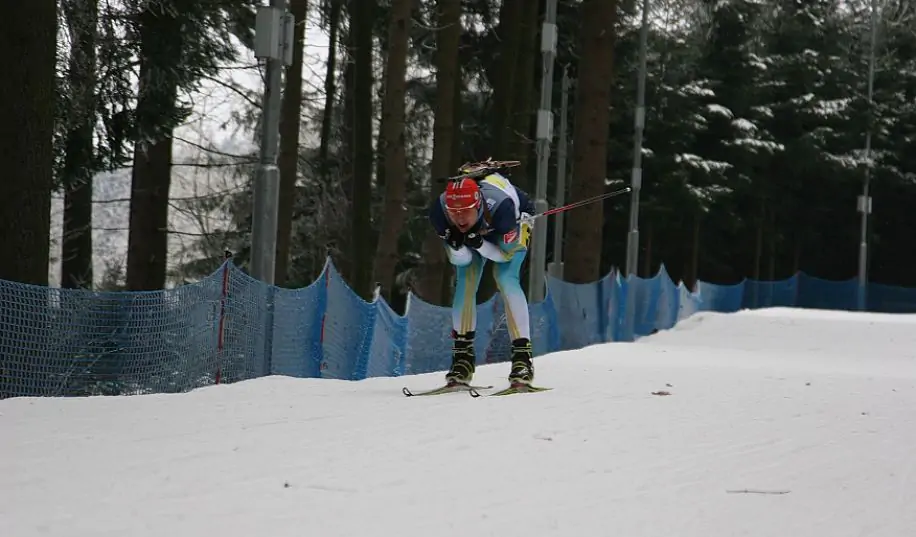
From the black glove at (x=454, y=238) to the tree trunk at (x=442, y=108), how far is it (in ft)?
50.9

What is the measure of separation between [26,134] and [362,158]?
1617cm

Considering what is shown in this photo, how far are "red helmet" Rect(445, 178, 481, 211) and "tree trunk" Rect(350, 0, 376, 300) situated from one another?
1627cm

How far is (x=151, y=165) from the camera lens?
22.4 m

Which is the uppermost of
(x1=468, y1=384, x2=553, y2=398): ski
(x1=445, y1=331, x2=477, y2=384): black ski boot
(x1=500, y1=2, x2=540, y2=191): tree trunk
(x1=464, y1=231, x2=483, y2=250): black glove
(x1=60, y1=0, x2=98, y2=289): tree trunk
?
(x1=500, y1=2, x2=540, y2=191): tree trunk

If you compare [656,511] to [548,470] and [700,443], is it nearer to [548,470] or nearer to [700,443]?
[548,470]

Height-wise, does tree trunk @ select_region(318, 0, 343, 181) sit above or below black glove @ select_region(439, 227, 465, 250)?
above

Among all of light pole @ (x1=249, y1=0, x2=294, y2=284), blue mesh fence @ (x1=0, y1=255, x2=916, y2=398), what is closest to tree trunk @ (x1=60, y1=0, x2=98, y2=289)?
light pole @ (x1=249, y1=0, x2=294, y2=284)

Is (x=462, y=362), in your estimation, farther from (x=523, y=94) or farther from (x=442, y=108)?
(x=523, y=94)

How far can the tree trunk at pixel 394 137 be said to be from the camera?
2483 cm

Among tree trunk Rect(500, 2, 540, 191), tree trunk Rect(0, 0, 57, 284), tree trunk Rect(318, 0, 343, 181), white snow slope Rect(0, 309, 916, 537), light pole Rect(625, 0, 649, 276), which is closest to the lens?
white snow slope Rect(0, 309, 916, 537)

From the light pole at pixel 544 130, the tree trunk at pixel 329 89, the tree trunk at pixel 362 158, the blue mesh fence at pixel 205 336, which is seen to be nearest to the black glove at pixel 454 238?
the blue mesh fence at pixel 205 336

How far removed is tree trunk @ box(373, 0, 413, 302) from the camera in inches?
977

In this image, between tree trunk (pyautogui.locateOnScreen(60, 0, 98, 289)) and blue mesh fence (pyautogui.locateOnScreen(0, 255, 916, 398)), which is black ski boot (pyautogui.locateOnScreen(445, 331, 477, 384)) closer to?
blue mesh fence (pyautogui.locateOnScreen(0, 255, 916, 398))

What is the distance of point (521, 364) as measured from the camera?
10914 mm
